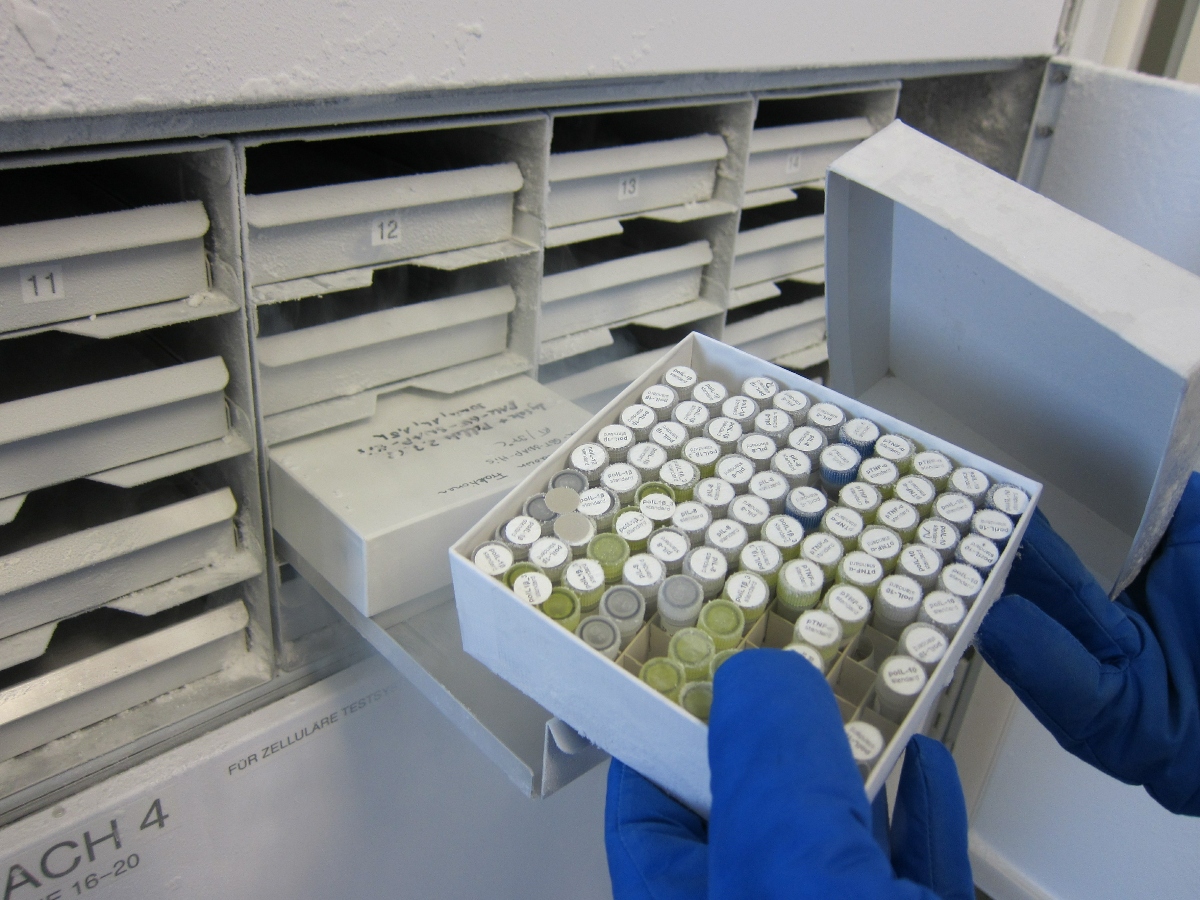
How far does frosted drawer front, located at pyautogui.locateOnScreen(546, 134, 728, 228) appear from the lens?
2.66ft

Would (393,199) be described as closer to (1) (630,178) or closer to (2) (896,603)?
(1) (630,178)

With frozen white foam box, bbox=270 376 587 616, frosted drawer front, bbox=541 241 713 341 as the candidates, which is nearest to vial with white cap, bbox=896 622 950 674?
frozen white foam box, bbox=270 376 587 616

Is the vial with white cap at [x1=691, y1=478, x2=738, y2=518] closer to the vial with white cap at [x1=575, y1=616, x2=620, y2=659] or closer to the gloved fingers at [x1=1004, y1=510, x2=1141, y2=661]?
the vial with white cap at [x1=575, y1=616, x2=620, y2=659]

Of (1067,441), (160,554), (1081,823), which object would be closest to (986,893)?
(1081,823)

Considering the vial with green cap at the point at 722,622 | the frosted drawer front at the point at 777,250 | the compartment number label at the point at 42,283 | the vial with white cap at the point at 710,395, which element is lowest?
the vial with green cap at the point at 722,622

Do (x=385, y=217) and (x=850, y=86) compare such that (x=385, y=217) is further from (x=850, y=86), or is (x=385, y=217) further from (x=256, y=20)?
(x=850, y=86)

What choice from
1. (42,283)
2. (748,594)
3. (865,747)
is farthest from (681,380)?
(42,283)

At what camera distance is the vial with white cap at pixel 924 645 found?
0.56 meters

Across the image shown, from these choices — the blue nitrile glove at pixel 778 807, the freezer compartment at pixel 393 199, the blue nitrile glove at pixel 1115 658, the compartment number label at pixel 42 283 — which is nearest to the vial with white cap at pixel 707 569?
the blue nitrile glove at pixel 778 807

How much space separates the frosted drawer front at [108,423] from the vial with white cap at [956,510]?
0.54 m

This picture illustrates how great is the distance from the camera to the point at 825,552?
2.08 feet

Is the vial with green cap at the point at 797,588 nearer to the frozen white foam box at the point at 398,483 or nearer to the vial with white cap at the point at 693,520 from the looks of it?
the vial with white cap at the point at 693,520

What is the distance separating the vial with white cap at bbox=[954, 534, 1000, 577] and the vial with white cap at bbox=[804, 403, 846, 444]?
14cm

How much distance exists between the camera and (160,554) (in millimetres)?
711
